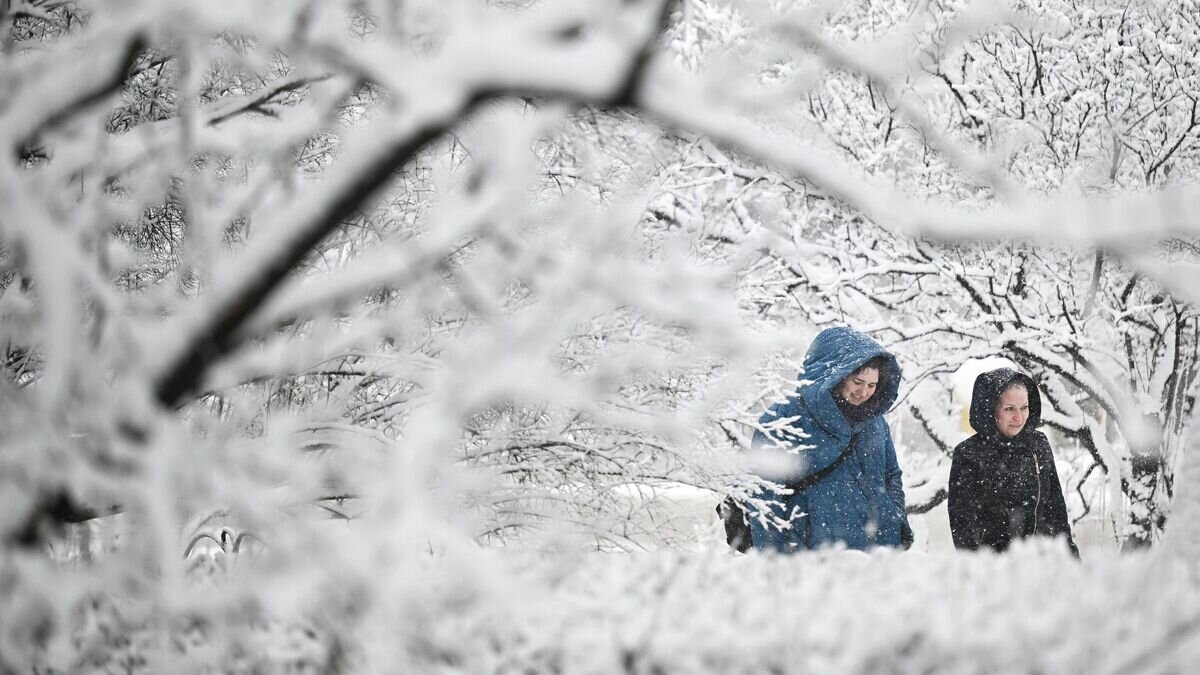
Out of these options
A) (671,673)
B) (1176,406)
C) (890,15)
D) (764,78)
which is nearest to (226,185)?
(671,673)

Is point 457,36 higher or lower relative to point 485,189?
higher

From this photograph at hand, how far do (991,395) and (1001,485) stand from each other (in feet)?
1.38

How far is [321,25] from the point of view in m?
2.09

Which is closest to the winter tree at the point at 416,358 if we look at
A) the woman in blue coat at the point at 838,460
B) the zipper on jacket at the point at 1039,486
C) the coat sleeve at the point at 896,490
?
the woman in blue coat at the point at 838,460

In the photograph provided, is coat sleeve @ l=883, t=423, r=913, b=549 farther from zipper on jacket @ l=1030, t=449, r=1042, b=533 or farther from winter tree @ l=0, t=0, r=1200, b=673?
winter tree @ l=0, t=0, r=1200, b=673

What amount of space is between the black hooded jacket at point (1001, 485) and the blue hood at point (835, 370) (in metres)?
0.43

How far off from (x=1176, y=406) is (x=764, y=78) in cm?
395

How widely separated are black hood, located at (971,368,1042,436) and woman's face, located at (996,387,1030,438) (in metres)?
Result: 0.03

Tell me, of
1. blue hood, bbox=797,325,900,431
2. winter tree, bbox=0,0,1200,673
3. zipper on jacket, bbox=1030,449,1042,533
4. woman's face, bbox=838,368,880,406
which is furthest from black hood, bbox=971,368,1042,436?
winter tree, bbox=0,0,1200,673

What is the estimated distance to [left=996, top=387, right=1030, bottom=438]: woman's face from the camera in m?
4.86

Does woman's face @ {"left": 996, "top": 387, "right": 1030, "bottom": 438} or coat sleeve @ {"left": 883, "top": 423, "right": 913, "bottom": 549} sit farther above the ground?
woman's face @ {"left": 996, "top": 387, "right": 1030, "bottom": 438}

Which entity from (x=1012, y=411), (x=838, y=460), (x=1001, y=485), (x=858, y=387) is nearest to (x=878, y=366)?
(x=858, y=387)

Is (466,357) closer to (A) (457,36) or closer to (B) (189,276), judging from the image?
(A) (457,36)

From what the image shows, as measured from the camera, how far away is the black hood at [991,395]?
4898mm
